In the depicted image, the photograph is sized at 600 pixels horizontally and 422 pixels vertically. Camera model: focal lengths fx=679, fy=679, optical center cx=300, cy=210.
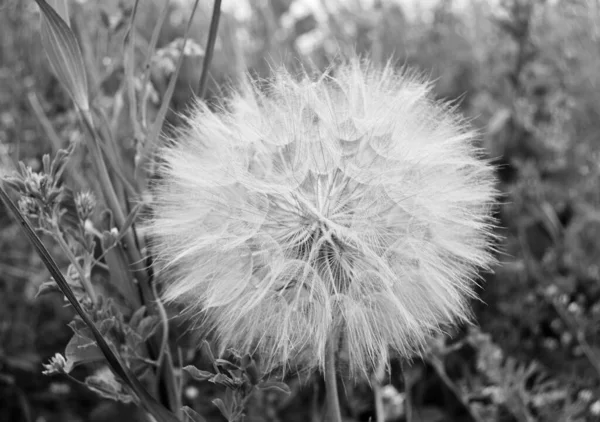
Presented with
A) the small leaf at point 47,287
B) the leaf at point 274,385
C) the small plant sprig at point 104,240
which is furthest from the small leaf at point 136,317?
the leaf at point 274,385

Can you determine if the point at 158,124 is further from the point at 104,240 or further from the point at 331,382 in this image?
the point at 331,382

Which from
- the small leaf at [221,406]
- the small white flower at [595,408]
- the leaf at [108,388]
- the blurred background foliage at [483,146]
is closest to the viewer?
the small leaf at [221,406]

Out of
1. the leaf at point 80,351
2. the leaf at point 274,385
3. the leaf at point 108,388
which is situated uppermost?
the leaf at point 80,351

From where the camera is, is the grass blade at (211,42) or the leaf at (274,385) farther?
the grass blade at (211,42)

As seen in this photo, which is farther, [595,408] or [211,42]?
[595,408]

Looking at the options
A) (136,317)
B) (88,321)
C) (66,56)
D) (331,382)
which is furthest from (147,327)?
(66,56)

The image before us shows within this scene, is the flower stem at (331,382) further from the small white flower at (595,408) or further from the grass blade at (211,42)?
the small white flower at (595,408)

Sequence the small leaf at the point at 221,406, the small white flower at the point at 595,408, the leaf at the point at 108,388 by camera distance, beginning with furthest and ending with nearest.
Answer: the small white flower at the point at 595,408, the leaf at the point at 108,388, the small leaf at the point at 221,406

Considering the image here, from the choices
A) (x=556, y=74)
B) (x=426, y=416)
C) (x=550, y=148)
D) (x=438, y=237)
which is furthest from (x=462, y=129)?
(x=556, y=74)
